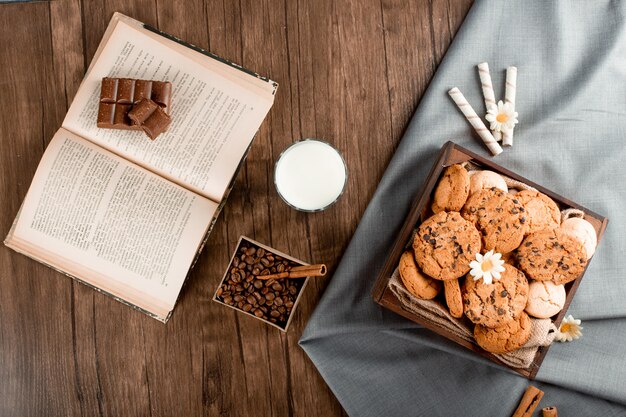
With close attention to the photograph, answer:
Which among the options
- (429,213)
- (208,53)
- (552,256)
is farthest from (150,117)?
(552,256)

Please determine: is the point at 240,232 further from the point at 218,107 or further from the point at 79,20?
the point at 79,20

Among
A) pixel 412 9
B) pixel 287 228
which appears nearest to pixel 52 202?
pixel 287 228

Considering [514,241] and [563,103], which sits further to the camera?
[563,103]

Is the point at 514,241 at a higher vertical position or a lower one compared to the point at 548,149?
lower

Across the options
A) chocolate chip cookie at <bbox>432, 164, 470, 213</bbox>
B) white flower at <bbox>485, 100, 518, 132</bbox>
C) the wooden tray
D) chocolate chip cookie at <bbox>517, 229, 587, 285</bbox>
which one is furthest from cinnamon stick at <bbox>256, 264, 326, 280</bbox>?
white flower at <bbox>485, 100, 518, 132</bbox>

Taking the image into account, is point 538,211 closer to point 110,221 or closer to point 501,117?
point 501,117

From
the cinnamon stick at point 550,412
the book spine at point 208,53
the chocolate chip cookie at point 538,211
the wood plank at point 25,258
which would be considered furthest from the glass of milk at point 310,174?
the cinnamon stick at point 550,412

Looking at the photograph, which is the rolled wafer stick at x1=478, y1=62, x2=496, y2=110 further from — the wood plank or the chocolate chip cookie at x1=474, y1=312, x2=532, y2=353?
the wood plank
